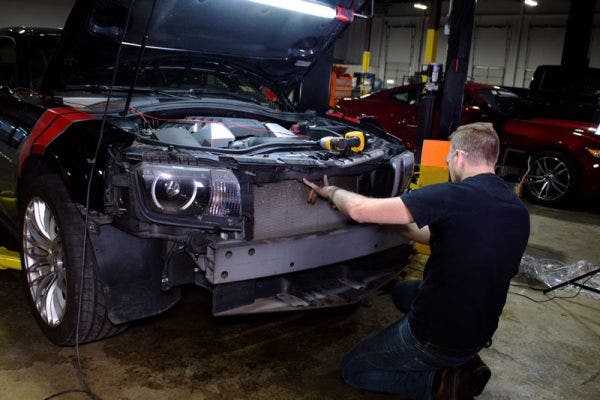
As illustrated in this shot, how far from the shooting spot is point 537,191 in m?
6.80

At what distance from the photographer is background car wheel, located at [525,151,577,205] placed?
6.42 m

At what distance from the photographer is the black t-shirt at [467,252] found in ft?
6.16

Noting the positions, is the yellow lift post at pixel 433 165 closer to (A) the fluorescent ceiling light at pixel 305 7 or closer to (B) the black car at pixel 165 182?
(B) the black car at pixel 165 182

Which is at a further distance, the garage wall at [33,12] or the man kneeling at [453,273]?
the garage wall at [33,12]

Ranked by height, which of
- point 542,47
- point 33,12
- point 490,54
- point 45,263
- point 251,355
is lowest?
point 251,355

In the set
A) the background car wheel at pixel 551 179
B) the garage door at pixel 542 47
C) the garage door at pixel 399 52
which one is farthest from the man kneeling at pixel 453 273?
the garage door at pixel 399 52

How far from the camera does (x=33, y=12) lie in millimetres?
12867

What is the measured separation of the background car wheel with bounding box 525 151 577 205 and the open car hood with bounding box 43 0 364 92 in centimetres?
423

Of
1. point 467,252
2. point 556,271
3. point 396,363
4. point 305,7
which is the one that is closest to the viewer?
point 467,252

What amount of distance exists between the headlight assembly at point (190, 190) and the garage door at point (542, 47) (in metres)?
21.2

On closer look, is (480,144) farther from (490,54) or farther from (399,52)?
(399,52)

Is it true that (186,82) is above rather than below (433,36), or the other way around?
below

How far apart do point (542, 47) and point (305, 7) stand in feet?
66.8

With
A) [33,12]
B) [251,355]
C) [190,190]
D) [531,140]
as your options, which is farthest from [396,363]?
[33,12]
